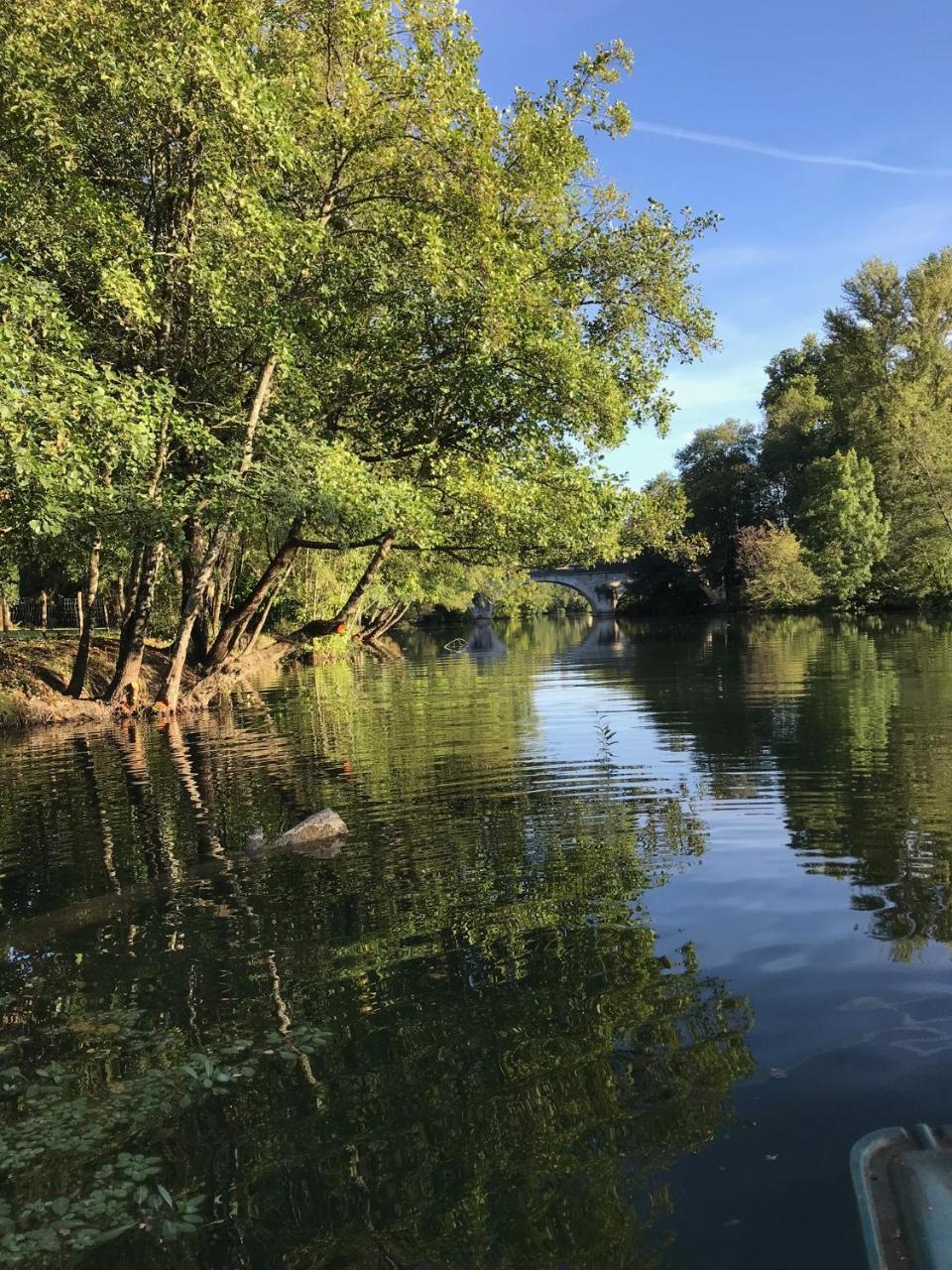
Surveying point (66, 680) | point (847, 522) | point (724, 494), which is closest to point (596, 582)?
point (724, 494)

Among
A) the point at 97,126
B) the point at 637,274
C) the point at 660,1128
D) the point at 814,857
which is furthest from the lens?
the point at 637,274

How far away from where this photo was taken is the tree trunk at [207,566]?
20469 millimetres

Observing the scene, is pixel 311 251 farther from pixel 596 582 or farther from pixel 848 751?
pixel 596 582

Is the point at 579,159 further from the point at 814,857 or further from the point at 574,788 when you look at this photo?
the point at 814,857

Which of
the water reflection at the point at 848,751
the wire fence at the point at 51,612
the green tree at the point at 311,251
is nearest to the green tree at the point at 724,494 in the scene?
the water reflection at the point at 848,751

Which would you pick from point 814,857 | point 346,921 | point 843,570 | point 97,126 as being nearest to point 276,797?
point 346,921

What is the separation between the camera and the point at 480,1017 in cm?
592

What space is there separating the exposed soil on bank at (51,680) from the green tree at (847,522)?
5503cm

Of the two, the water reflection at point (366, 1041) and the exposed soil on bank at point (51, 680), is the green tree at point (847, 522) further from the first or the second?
the water reflection at point (366, 1041)

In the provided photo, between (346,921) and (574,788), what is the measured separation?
6010mm

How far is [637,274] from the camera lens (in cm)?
2706

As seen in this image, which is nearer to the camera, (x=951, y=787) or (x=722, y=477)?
(x=951, y=787)

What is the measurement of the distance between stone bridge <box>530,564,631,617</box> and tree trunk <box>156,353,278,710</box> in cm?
9667

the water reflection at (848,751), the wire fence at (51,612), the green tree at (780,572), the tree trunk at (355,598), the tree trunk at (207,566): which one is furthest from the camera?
the green tree at (780,572)
